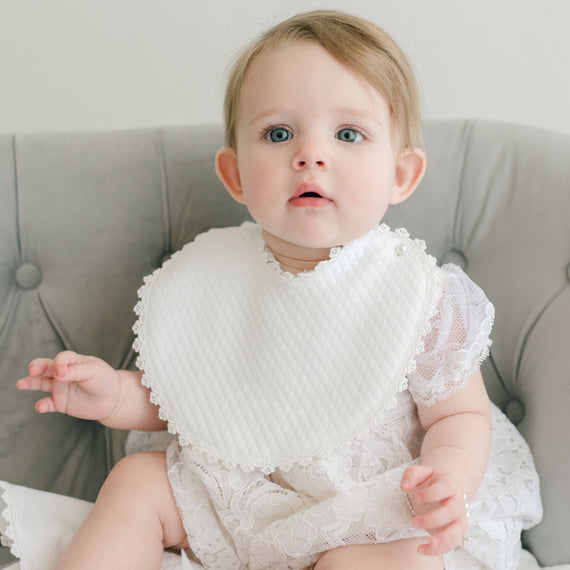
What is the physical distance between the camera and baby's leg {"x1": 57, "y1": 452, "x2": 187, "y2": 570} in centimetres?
89

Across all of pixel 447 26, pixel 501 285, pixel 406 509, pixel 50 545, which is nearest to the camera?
pixel 406 509

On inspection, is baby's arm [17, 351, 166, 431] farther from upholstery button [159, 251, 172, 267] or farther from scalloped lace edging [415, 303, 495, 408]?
scalloped lace edging [415, 303, 495, 408]

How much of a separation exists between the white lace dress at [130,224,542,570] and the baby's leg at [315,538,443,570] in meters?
0.01

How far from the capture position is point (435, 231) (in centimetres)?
117

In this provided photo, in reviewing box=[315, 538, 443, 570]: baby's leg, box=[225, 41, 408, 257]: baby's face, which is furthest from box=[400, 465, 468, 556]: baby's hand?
box=[225, 41, 408, 257]: baby's face

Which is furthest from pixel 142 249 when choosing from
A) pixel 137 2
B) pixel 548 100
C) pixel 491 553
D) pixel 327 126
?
pixel 548 100

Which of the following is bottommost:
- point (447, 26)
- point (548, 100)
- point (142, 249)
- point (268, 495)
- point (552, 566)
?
point (552, 566)

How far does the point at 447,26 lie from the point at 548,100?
0.28m

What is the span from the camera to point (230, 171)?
1.08 metres

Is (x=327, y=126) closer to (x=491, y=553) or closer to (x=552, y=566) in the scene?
(x=491, y=553)

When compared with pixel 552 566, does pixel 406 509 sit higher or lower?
higher

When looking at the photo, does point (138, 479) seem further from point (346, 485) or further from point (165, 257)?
point (165, 257)

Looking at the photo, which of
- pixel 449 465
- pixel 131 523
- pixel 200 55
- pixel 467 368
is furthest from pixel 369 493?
pixel 200 55

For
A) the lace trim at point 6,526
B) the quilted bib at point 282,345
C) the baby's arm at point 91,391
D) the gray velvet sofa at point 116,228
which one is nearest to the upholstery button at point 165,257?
the gray velvet sofa at point 116,228
